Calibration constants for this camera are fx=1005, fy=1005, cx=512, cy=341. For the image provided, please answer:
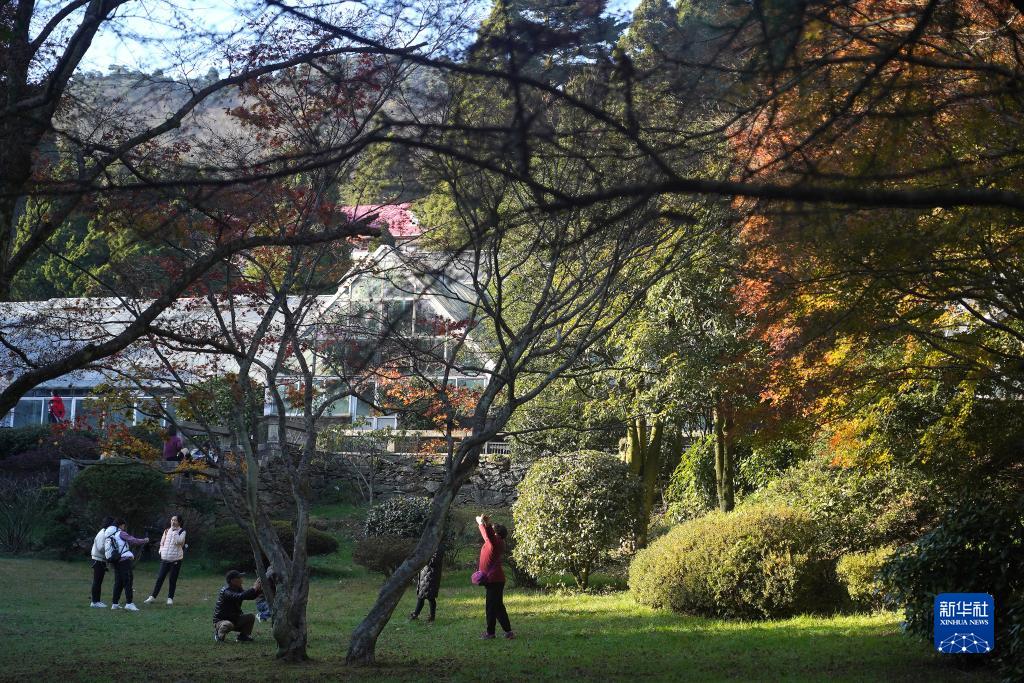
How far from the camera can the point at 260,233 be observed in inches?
417

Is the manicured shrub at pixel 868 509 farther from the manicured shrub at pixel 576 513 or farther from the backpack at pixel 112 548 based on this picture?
the backpack at pixel 112 548

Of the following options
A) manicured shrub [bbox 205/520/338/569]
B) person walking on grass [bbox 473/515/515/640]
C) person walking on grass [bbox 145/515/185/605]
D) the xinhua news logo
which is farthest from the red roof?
manicured shrub [bbox 205/520/338/569]

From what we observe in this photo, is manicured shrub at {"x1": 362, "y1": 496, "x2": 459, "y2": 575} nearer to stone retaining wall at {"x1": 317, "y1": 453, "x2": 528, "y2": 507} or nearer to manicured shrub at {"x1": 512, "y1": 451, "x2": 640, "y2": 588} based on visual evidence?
manicured shrub at {"x1": 512, "y1": 451, "x2": 640, "y2": 588}

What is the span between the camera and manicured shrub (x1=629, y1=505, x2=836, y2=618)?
43.0 ft

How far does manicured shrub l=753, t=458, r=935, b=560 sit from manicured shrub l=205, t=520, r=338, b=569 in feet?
37.2

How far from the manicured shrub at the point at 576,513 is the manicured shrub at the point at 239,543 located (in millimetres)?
5719

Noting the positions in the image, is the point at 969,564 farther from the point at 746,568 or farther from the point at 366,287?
the point at 366,287

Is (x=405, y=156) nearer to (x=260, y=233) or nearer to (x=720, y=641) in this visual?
(x=260, y=233)

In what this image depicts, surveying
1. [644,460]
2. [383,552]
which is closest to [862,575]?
[644,460]

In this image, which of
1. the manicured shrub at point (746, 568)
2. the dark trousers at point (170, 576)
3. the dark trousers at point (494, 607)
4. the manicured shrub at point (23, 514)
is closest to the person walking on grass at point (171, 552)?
the dark trousers at point (170, 576)

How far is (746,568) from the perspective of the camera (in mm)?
13219

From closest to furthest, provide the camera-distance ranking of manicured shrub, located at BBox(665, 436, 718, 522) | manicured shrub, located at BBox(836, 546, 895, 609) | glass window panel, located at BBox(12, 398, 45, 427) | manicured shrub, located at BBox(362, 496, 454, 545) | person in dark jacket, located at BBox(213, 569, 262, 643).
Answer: person in dark jacket, located at BBox(213, 569, 262, 643)
manicured shrub, located at BBox(836, 546, 895, 609)
manicured shrub, located at BBox(665, 436, 718, 522)
manicured shrub, located at BBox(362, 496, 454, 545)
glass window panel, located at BBox(12, 398, 45, 427)

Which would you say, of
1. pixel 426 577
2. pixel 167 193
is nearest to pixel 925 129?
pixel 167 193

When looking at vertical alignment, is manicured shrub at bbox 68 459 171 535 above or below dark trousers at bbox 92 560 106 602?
above
